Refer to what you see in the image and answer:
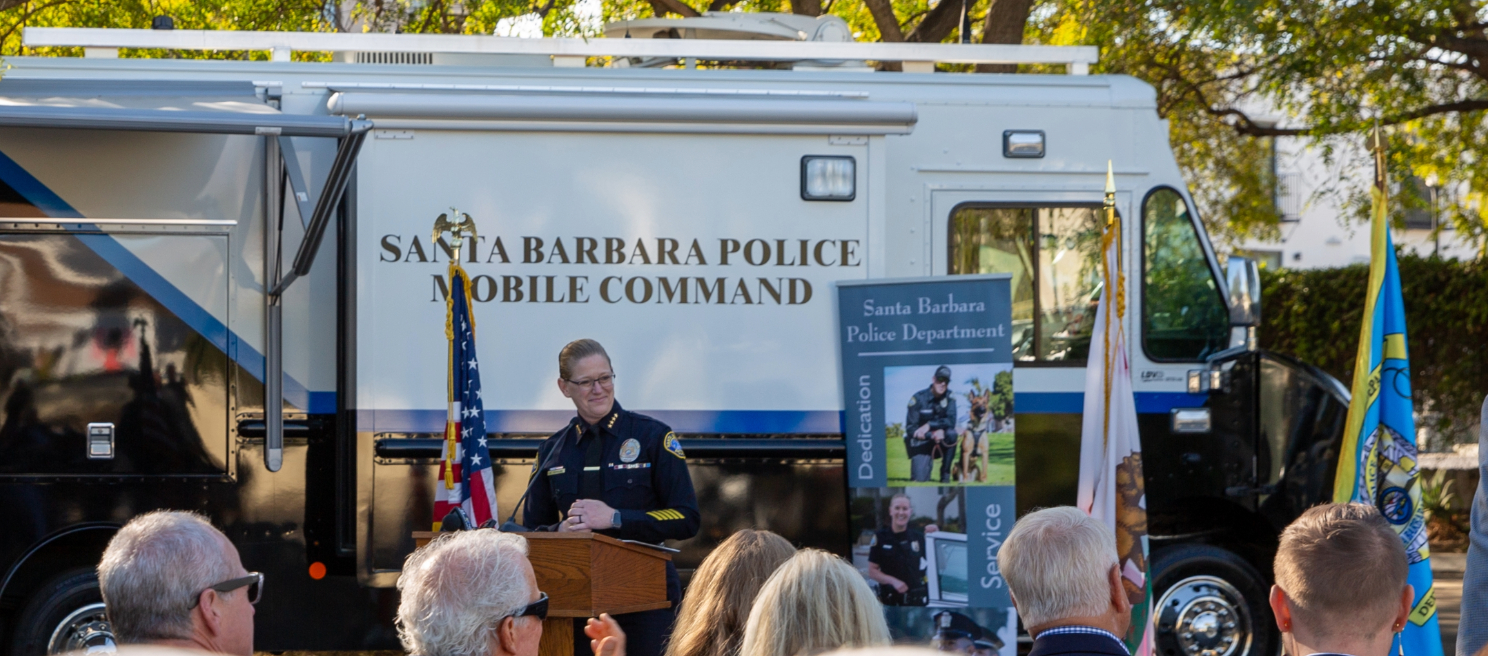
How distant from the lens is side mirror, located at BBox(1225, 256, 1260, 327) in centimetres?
617

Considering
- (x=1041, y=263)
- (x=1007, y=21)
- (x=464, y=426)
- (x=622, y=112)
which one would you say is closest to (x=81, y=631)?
(x=464, y=426)

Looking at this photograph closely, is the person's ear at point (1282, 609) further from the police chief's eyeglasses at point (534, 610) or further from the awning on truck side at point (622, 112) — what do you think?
the awning on truck side at point (622, 112)

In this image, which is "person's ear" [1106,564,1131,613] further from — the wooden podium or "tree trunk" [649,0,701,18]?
"tree trunk" [649,0,701,18]

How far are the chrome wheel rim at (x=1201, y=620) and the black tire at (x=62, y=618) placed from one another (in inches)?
181

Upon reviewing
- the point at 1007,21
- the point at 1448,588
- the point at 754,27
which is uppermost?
the point at 1007,21

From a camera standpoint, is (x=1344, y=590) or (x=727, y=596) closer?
(x=1344, y=590)

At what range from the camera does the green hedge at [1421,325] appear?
11.7m

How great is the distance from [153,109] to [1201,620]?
500cm

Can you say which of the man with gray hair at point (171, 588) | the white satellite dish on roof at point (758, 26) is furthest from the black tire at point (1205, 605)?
the man with gray hair at point (171, 588)

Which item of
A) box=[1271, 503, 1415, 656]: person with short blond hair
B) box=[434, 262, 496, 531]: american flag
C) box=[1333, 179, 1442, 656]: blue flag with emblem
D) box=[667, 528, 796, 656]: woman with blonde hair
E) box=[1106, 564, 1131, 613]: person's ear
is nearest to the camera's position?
box=[1271, 503, 1415, 656]: person with short blond hair

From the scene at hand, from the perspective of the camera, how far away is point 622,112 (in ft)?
18.2

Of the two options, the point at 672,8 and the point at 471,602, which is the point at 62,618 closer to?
the point at 471,602

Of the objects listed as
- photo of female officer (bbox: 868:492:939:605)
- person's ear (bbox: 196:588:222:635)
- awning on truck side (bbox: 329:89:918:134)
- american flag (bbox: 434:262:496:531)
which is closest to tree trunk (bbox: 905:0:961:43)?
awning on truck side (bbox: 329:89:918:134)

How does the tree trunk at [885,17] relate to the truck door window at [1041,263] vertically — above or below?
above
